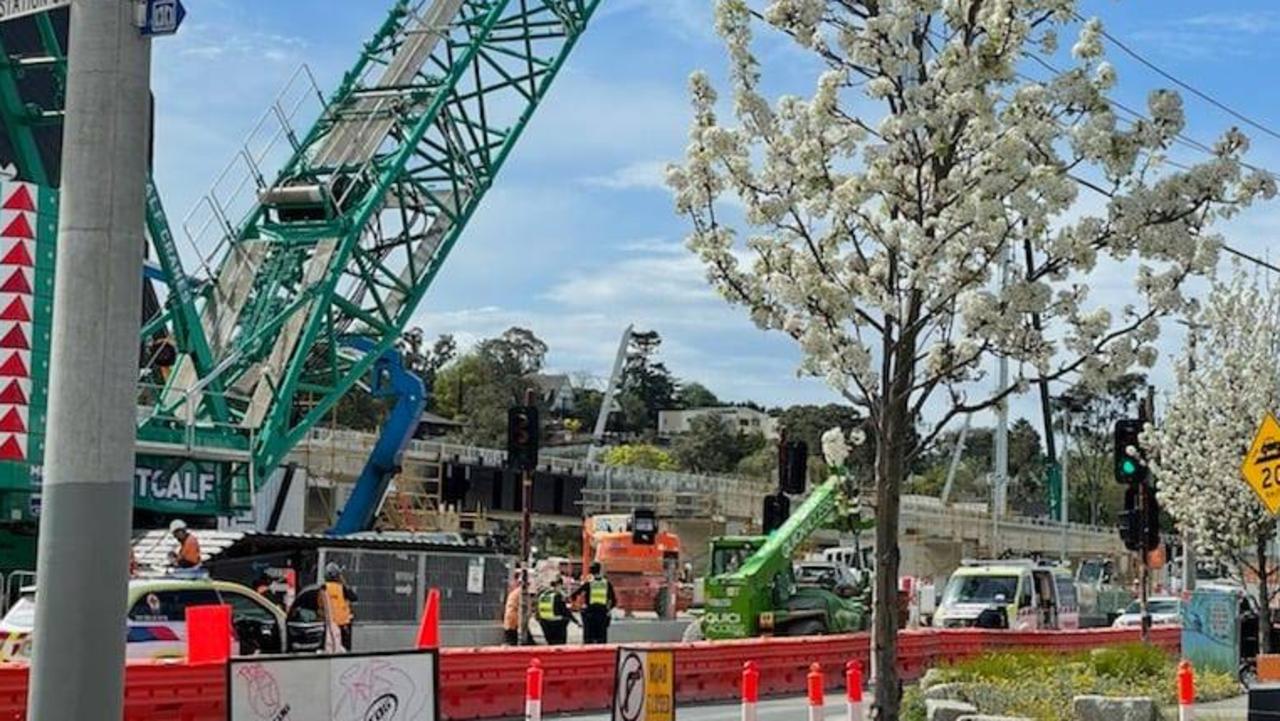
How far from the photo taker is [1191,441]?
1240 inches

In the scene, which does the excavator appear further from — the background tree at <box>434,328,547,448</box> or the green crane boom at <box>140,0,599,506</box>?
the background tree at <box>434,328,547,448</box>

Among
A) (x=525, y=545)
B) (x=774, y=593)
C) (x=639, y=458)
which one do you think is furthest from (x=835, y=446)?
(x=639, y=458)

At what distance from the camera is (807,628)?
104 feet

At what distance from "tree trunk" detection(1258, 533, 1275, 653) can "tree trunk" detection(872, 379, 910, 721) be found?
15.8 m

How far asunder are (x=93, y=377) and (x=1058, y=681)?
1398cm

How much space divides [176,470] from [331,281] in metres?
6.64

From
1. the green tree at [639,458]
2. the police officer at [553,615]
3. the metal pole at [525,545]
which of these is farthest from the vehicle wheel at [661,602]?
the green tree at [639,458]

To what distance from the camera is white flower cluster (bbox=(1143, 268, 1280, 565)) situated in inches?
1172

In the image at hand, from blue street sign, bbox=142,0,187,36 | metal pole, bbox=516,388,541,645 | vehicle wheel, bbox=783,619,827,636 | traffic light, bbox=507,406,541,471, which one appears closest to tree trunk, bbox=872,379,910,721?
blue street sign, bbox=142,0,187,36

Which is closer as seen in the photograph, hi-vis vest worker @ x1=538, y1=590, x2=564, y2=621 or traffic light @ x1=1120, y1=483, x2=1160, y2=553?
traffic light @ x1=1120, y1=483, x2=1160, y2=553

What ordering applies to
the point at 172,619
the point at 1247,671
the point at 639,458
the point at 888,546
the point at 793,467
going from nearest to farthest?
the point at 888,546
the point at 172,619
the point at 1247,671
the point at 793,467
the point at 639,458

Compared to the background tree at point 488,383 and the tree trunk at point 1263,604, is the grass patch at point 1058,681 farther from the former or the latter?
the background tree at point 488,383

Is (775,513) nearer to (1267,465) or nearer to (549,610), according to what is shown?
(549,610)

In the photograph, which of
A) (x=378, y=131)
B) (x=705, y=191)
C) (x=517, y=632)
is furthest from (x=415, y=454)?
(x=705, y=191)
